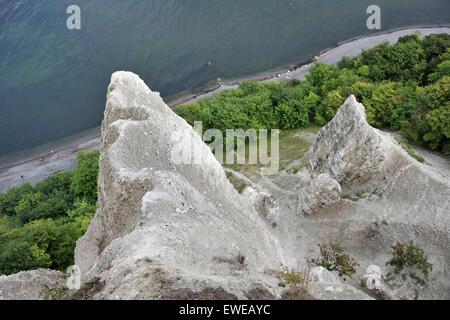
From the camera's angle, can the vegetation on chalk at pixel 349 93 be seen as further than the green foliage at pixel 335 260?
Yes

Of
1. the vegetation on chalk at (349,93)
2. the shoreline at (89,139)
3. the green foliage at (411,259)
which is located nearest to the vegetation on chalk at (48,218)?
the shoreline at (89,139)

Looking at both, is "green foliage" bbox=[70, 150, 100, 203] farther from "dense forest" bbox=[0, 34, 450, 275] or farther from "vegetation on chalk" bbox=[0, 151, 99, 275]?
"dense forest" bbox=[0, 34, 450, 275]

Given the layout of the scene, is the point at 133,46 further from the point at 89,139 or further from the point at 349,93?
the point at 349,93

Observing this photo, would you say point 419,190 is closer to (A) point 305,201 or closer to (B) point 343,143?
(B) point 343,143

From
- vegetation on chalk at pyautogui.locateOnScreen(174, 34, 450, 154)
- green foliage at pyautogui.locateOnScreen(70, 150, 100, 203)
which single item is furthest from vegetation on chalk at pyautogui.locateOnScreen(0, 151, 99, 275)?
vegetation on chalk at pyautogui.locateOnScreen(174, 34, 450, 154)

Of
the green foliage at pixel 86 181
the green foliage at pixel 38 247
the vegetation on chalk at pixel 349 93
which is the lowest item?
the green foliage at pixel 38 247

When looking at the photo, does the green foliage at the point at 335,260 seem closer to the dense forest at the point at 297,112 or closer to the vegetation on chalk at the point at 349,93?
the dense forest at the point at 297,112

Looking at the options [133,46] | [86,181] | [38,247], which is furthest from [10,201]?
[133,46]

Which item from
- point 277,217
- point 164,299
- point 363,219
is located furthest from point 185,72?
point 164,299
